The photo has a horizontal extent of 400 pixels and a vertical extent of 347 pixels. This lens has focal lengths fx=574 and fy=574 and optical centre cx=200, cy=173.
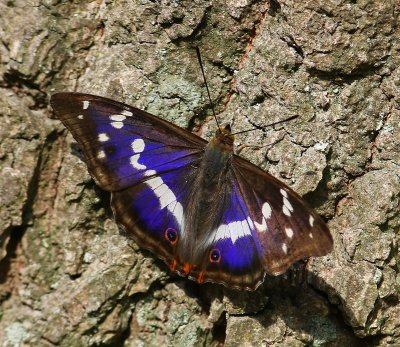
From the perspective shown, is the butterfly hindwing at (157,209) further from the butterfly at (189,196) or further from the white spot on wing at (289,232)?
the white spot on wing at (289,232)

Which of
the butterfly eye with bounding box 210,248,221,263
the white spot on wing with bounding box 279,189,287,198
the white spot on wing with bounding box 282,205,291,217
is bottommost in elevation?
the butterfly eye with bounding box 210,248,221,263

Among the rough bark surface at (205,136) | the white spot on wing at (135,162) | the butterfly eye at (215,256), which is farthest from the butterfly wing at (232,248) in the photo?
the white spot on wing at (135,162)

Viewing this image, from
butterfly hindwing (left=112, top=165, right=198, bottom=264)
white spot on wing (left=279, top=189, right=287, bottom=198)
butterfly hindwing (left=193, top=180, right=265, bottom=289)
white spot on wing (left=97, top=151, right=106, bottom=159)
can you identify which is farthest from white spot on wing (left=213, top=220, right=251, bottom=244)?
white spot on wing (left=97, top=151, right=106, bottom=159)

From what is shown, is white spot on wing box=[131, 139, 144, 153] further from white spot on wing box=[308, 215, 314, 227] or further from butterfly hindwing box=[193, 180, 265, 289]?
Result: white spot on wing box=[308, 215, 314, 227]

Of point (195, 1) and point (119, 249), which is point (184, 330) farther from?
point (195, 1)

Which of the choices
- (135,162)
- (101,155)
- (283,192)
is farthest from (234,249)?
(101,155)
